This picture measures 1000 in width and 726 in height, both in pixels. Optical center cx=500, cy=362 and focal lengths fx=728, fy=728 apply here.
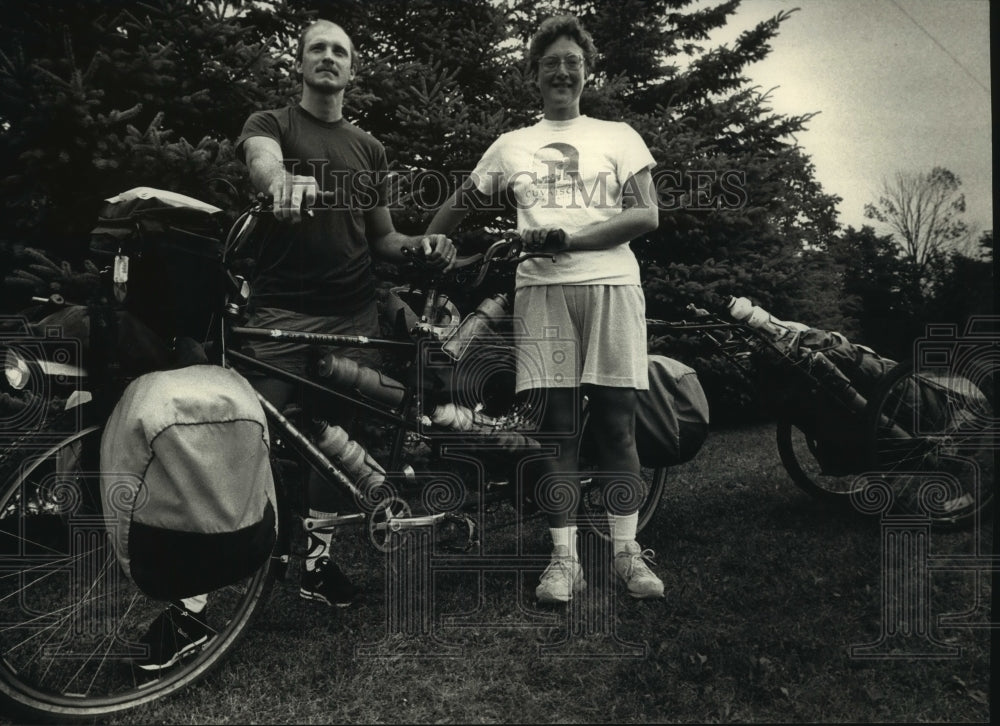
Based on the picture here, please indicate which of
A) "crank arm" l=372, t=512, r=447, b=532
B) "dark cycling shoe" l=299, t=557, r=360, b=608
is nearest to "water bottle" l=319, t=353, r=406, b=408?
"crank arm" l=372, t=512, r=447, b=532

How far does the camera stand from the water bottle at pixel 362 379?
7.26ft

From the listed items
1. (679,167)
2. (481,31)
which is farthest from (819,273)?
(481,31)

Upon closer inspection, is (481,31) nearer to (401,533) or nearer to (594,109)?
(594,109)

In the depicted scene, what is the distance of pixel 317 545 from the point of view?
2.33 metres

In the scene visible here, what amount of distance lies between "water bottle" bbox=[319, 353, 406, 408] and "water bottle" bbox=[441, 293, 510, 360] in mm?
209

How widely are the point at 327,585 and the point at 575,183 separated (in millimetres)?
1573

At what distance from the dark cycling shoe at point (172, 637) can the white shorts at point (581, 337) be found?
123 centimetres

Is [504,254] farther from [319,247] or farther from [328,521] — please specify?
[328,521]

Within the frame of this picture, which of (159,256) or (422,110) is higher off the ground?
(422,110)

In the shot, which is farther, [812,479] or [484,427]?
[812,479]

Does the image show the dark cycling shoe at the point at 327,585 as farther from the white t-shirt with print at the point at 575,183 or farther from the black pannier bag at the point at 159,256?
the white t-shirt with print at the point at 575,183

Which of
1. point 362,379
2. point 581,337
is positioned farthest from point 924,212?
point 362,379

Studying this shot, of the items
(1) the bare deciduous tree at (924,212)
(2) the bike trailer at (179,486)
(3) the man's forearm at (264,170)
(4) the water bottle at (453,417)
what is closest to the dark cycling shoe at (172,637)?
(2) the bike trailer at (179,486)

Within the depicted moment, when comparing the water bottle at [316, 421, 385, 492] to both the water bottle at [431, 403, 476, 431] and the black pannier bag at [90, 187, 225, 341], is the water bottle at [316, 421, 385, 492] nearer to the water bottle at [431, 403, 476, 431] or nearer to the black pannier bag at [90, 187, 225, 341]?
the water bottle at [431, 403, 476, 431]
